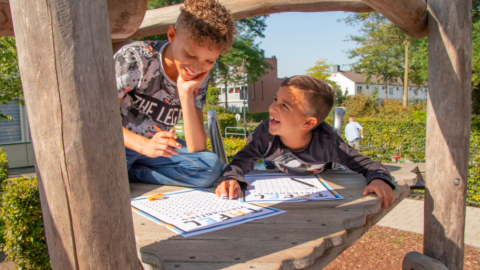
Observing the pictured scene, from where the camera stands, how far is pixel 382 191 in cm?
181

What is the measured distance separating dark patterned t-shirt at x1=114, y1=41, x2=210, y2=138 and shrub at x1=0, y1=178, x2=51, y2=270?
7.02 ft

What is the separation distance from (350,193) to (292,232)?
2.52 feet

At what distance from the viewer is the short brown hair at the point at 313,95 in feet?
7.54

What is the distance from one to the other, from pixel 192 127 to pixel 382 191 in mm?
1114

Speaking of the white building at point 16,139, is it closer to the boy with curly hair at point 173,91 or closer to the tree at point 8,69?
the tree at point 8,69

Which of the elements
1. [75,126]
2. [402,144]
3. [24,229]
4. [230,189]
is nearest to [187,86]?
[230,189]

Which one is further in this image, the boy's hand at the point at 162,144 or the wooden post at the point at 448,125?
the wooden post at the point at 448,125

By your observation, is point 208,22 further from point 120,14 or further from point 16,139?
point 16,139

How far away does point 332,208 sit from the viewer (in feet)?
5.19

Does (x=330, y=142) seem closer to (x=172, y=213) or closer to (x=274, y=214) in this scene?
(x=274, y=214)

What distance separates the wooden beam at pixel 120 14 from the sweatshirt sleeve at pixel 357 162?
4.74ft

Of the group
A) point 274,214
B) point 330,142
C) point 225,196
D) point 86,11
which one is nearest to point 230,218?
point 274,214

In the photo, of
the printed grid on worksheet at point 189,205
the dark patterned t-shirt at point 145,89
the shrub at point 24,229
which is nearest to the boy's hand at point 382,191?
the printed grid on worksheet at point 189,205

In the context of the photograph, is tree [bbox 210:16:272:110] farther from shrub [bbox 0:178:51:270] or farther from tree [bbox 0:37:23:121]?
shrub [bbox 0:178:51:270]
